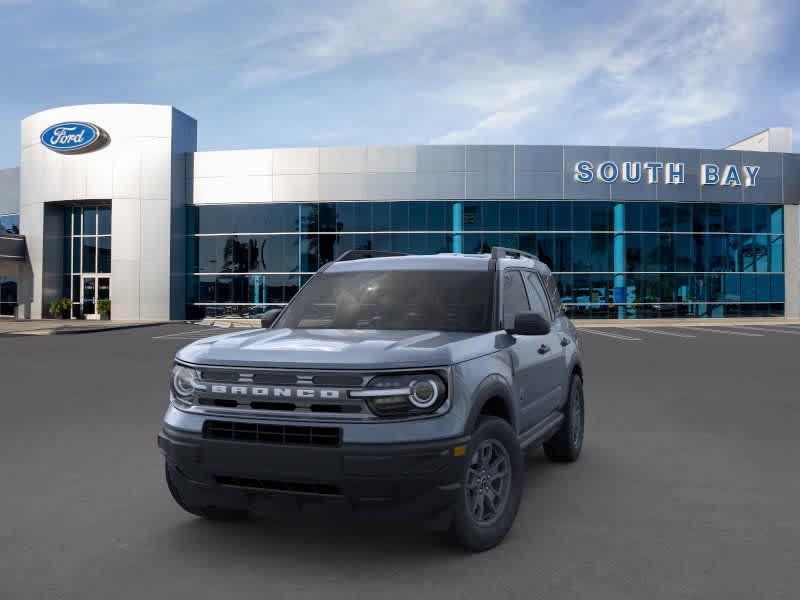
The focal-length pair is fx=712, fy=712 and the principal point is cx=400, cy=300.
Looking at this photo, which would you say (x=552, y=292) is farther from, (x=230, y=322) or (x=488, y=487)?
(x=230, y=322)

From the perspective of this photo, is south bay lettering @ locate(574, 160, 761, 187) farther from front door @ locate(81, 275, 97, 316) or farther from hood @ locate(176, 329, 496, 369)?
hood @ locate(176, 329, 496, 369)

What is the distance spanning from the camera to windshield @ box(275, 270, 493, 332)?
5.01 metres

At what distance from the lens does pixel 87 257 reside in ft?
129

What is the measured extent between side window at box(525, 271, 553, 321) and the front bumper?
7.80 ft

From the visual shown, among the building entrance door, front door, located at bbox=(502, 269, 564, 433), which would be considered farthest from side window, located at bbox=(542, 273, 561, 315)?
the building entrance door

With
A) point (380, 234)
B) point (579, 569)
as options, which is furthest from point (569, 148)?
point (579, 569)

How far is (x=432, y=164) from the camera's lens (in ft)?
118

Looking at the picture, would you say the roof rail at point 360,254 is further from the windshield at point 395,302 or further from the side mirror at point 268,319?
the side mirror at point 268,319

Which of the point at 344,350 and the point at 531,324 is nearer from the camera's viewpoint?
the point at 344,350

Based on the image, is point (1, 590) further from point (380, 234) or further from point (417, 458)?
point (380, 234)

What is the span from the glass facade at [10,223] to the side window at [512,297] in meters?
42.9

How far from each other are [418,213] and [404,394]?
108 ft

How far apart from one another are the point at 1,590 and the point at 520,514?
10.3ft

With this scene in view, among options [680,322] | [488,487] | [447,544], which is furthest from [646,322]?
[447,544]
